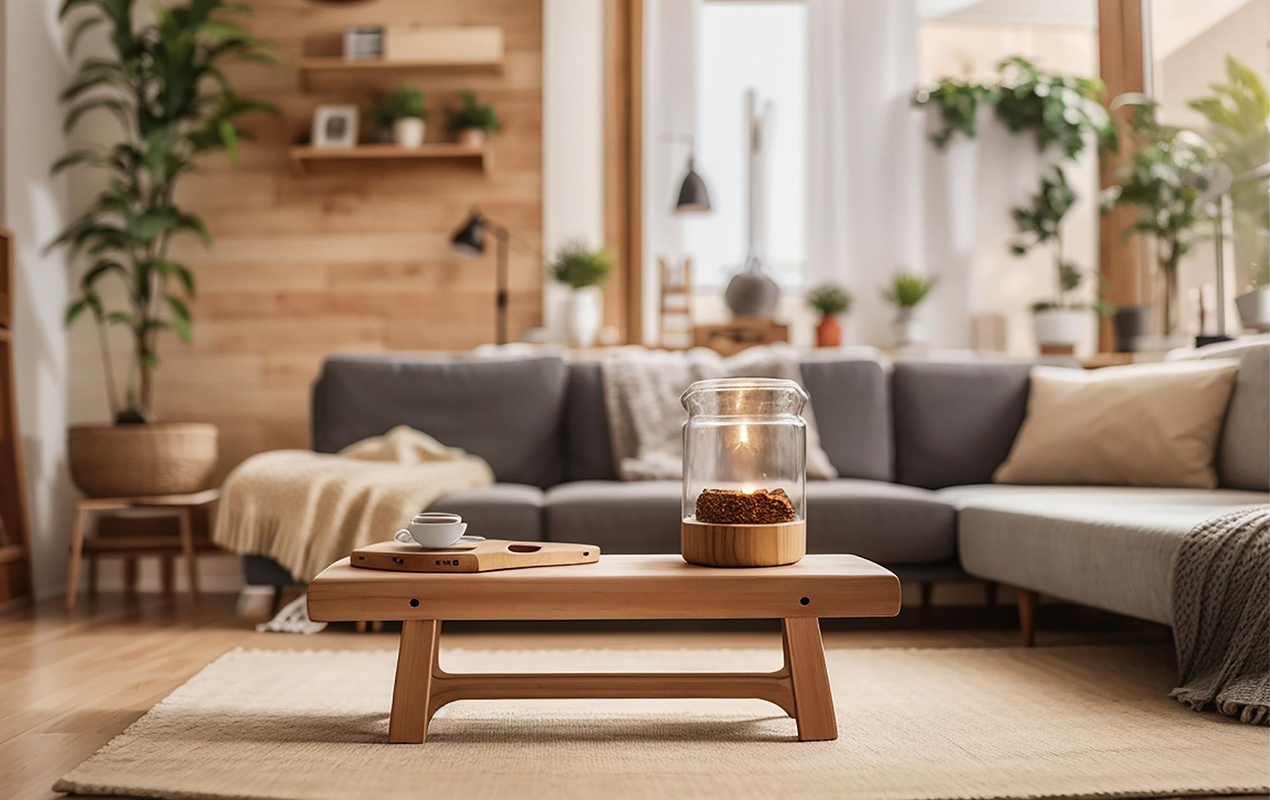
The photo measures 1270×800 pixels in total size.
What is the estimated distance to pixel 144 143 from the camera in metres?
4.19

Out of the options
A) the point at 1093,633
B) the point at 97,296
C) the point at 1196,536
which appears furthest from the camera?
the point at 97,296

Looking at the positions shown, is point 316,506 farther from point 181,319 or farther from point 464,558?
point 181,319

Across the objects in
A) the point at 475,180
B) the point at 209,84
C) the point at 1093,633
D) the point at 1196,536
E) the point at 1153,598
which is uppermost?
the point at 209,84

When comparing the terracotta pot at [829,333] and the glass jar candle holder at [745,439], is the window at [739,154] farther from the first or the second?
the glass jar candle holder at [745,439]

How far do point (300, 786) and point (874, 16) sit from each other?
3.75 m

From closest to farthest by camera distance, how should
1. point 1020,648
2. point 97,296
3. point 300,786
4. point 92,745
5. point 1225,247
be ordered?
point 300,786
point 92,745
point 1020,648
point 1225,247
point 97,296

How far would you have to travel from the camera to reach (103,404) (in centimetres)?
422

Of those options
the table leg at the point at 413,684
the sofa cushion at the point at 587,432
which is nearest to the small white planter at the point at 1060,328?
the sofa cushion at the point at 587,432

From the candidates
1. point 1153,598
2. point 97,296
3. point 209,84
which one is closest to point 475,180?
point 209,84

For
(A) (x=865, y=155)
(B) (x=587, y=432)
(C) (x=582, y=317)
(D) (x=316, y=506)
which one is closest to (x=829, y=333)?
(A) (x=865, y=155)

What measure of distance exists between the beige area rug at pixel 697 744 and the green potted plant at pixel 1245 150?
5.94ft

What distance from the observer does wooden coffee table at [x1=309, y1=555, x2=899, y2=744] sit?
1.75m

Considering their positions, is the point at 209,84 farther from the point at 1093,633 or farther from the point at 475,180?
the point at 1093,633

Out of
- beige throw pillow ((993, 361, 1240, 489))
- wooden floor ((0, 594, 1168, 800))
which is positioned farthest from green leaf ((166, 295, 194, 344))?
beige throw pillow ((993, 361, 1240, 489))
